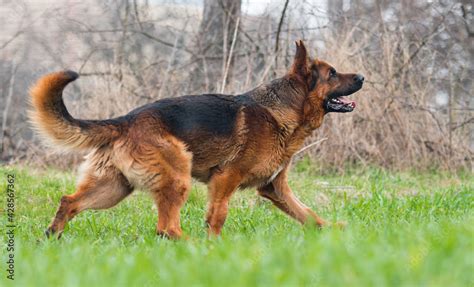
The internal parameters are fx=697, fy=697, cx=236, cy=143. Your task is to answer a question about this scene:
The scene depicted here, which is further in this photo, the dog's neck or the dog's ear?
the dog's ear

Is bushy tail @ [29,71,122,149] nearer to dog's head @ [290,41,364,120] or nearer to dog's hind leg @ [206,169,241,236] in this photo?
dog's hind leg @ [206,169,241,236]

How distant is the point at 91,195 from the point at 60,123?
2.24 feet

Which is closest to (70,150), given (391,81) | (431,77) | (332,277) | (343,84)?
(343,84)

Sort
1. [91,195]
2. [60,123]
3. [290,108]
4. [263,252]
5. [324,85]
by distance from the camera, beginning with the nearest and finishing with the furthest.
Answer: [263,252] < [60,123] < [91,195] < [290,108] < [324,85]

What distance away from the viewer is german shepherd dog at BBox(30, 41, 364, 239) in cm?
603

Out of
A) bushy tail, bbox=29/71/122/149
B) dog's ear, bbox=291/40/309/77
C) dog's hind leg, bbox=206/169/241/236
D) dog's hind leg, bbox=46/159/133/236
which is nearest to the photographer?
bushy tail, bbox=29/71/122/149

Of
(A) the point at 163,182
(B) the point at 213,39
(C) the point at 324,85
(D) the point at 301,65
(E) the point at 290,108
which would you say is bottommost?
(A) the point at 163,182

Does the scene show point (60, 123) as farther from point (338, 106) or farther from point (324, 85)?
point (338, 106)

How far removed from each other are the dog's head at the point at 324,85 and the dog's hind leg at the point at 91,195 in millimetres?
2095

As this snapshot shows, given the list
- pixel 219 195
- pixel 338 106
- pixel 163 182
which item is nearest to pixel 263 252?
pixel 163 182

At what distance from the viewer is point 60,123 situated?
5.97 metres

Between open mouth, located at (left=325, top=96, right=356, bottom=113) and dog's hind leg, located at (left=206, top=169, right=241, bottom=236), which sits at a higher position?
open mouth, located at (left=325, top=96, right=356, bottom=113)

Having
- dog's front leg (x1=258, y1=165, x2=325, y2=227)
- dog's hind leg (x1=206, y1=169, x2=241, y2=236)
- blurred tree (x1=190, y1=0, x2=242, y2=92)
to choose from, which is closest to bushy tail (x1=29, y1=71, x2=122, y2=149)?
dog's hind leg (x1=206, y1=169, x2=241, y2=236)

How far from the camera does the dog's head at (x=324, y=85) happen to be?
23.1ft
